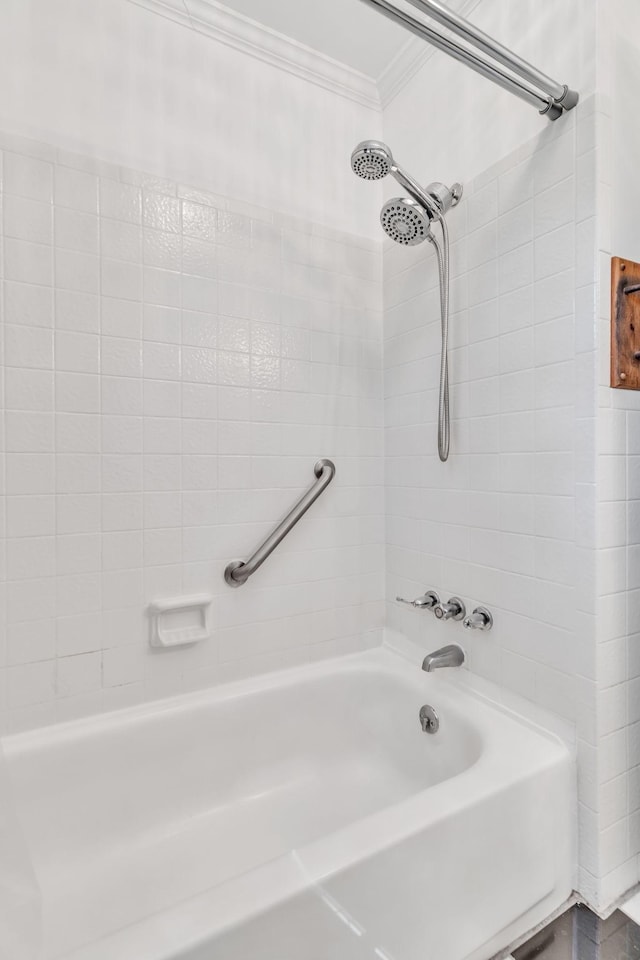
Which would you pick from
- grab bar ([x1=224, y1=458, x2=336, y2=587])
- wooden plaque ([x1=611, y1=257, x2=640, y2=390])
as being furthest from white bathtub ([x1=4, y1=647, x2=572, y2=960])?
wooden plaque ([x1=611, y1=257, x2=640, y2=390])

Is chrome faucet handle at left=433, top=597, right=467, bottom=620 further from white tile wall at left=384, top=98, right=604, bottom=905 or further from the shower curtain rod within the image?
the shower curtain rod

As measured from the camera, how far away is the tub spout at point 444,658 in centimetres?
139

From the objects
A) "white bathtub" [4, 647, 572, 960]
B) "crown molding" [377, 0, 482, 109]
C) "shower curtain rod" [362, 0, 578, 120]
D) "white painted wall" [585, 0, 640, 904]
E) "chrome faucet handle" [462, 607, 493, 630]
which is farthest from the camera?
"crown molding" [377, 0, 482, 109]

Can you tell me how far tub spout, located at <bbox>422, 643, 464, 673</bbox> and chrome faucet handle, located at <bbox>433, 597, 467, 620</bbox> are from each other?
0.09m

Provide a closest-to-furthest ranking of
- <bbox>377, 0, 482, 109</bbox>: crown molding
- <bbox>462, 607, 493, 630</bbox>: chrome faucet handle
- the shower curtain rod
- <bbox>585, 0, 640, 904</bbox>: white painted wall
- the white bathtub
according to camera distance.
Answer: the white bathtub
the shower curtain rod
<bbox>585, 0, 640, 904</bbox>: white painted wall
<bbox>462, 607, 493, 630</bbox>: chrome faucet handle
<bbox>377, 0, 482, 109</bbox>: crown molding

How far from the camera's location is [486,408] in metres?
1.40

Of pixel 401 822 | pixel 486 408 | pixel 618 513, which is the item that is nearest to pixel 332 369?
pixel 486 408

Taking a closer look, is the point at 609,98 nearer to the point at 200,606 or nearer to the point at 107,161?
the point at 107,161

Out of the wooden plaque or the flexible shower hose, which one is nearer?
the wooden plaque

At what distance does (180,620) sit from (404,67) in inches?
77.2

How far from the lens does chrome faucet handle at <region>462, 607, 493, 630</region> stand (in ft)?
4.54

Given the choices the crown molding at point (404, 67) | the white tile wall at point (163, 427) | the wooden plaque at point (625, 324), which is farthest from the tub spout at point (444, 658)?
the crown molding at point (404, 67)

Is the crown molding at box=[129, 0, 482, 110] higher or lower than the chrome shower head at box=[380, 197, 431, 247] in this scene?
higher

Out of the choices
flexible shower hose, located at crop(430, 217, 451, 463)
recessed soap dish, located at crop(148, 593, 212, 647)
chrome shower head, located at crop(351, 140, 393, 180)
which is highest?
chrome shower head, located at crop(351, 140, 393, 180)
